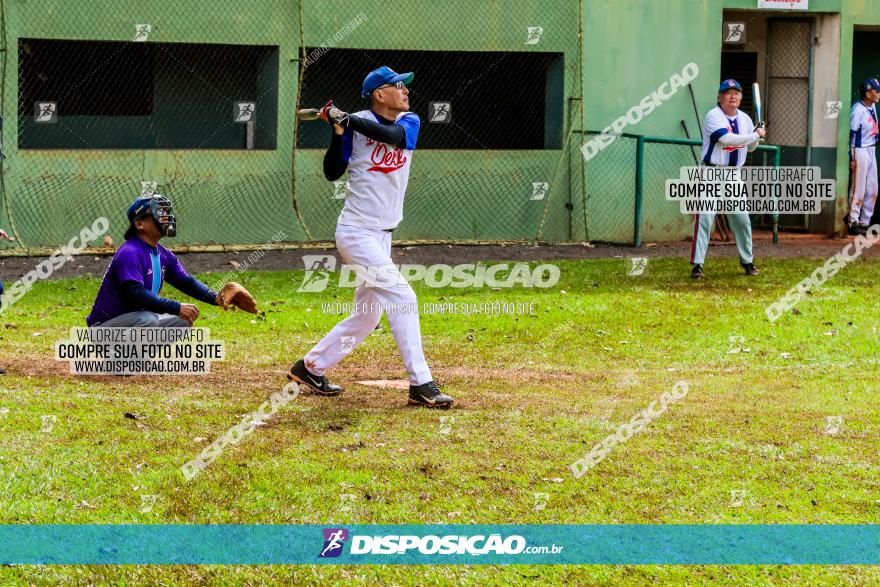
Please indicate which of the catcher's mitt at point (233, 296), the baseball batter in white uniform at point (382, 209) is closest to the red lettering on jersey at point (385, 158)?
the baseball batter in white uniform at point (382, 209)

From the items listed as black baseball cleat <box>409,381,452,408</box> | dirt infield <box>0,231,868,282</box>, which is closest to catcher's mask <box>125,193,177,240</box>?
black baseball cleat <box>409,381,452,408</box>

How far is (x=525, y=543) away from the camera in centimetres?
632

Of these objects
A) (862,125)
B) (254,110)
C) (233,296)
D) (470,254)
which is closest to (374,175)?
(233,296)

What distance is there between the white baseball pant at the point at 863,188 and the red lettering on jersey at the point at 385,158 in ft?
42.5

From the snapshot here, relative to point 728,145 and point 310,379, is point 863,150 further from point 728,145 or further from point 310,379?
point 310,379

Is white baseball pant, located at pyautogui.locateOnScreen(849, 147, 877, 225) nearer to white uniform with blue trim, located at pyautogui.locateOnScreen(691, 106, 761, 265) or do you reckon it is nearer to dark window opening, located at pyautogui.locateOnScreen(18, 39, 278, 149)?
white uniform with blue trim, located at pyautogui.locateOnScreen(691, 106, 761, 265)

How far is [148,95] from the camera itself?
19234 mm

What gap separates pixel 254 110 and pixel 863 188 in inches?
357

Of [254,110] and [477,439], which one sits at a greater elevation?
[254,110]

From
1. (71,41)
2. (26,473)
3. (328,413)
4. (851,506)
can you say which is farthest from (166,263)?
(71,41)

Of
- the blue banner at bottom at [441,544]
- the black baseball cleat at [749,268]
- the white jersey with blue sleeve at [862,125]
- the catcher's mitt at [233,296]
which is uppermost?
the white jersey with blue sleeve at [862,125]

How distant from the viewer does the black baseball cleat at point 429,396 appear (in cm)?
891

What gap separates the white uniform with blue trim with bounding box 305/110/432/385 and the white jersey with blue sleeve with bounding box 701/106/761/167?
7.00 m

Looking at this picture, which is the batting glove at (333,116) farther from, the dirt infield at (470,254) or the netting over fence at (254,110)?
the netting over fence at (254,110)
